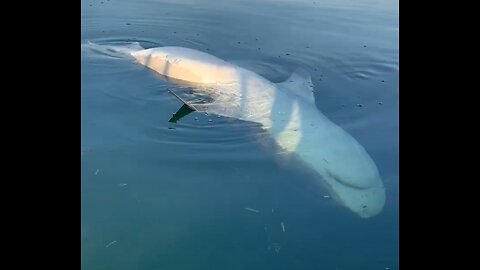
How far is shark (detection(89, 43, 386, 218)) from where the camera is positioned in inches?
132

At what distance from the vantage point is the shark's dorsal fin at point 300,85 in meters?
4.29

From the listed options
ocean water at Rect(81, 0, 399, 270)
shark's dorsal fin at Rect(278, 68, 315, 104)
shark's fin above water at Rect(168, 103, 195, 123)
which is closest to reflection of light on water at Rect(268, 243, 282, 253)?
ocean water at Rect(81, 0, 399, 270)

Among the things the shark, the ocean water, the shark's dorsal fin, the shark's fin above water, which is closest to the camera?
the ocean water

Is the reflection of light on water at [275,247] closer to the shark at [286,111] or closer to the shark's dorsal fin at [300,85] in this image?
the shark at [286,111]

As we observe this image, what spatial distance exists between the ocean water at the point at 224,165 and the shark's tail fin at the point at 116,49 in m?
0.10

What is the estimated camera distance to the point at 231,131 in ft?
12.6

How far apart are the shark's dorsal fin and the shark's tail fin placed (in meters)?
1.63

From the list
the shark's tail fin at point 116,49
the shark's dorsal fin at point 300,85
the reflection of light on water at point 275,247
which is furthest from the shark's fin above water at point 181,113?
the reflection of light on water at point 275,247

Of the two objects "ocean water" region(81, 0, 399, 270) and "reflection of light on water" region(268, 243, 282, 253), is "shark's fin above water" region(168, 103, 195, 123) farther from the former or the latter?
"reflection of light on water" region(268, 243, 282, 253)
